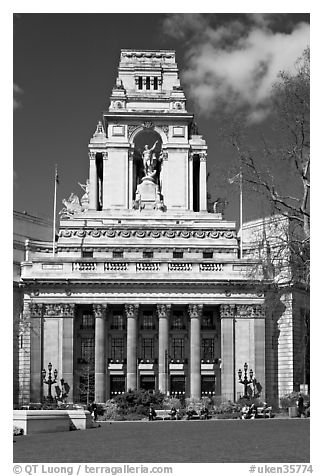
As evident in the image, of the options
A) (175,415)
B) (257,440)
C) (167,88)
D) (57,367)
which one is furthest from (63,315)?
(257,440)

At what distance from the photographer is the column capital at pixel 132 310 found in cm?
10356

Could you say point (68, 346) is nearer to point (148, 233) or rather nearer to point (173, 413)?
point (148, 233)

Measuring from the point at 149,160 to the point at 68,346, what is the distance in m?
29.1

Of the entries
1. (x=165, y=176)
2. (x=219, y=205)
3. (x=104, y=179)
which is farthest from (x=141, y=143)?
(x=219, y=205)

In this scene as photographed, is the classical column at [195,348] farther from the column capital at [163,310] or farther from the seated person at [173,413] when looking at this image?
the seated person at [173,413]

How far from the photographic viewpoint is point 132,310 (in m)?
104

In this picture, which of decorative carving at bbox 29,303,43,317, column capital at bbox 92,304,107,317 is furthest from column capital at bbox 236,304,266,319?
decorative carving at bbox 29,303,43,317

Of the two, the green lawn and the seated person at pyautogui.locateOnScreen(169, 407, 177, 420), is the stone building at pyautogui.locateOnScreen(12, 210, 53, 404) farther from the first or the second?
the green lawn

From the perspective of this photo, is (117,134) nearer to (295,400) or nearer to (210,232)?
(210,232)

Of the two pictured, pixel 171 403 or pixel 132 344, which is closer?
pixel 171 403

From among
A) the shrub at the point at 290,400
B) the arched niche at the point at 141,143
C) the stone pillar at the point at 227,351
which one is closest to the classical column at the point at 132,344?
the stone pillar at the point at 227,351

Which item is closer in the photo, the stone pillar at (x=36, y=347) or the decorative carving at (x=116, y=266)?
the stone pillar at (x=36, y=347)

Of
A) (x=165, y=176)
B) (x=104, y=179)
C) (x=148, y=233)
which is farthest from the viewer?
(x=104, y=179)

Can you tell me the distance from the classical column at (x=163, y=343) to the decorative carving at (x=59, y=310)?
942cm
